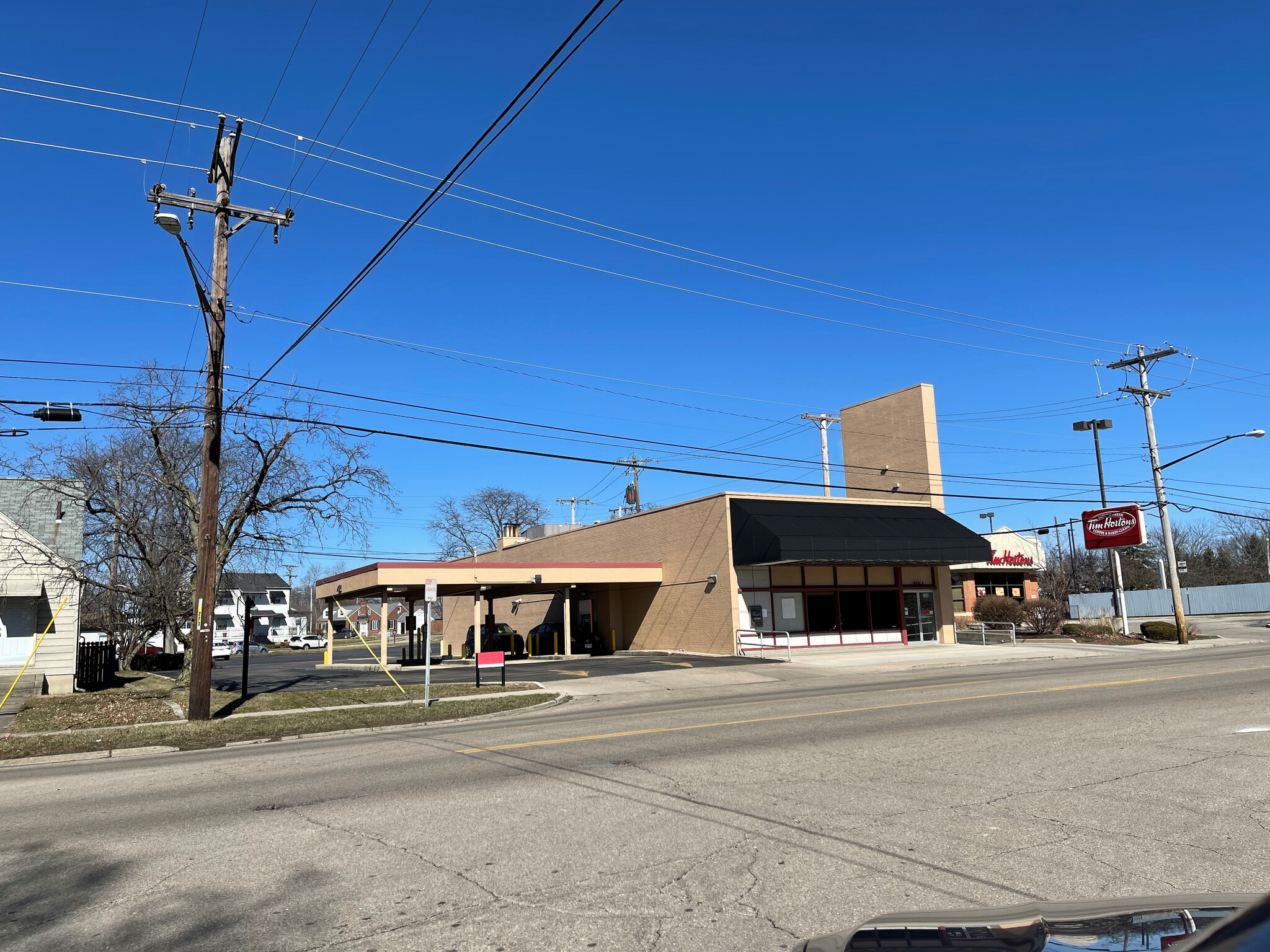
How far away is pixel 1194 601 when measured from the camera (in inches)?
2744

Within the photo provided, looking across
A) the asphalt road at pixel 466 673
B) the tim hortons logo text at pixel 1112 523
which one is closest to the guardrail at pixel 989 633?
the tim hortons logo text at pixel 1112 523

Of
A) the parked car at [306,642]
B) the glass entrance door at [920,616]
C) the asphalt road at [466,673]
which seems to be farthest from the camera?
the parked car at [306,642]

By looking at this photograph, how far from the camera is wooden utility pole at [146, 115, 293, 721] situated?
17.3 meters

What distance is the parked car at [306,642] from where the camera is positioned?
84562 millimetres

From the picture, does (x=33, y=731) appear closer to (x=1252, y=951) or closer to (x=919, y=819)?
(x=919, y=819)

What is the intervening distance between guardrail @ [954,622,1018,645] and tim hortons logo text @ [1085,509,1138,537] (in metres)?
5.81

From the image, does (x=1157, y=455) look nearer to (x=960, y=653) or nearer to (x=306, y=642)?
(x=960, y=653)

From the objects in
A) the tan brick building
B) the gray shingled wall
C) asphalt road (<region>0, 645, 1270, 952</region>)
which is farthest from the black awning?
the gray shingled wall

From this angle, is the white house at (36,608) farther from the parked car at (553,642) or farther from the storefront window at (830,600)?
the storefront window at (830,600)

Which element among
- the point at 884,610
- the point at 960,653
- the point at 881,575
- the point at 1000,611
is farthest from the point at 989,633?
the point at 960,653

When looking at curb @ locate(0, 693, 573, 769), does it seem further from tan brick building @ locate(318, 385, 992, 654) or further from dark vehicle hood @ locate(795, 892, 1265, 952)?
tan brick building @ locate(318, 385, 992, 654)

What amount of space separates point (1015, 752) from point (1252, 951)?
31.6 feet

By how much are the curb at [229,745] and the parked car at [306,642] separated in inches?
2742

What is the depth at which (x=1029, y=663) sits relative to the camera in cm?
2675
